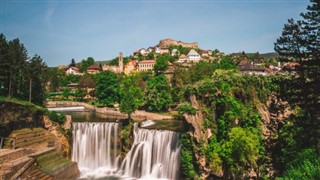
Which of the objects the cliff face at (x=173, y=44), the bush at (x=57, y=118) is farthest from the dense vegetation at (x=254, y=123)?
the cliff face at (x=173, y=44)

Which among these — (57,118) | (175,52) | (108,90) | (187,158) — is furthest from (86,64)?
(187,158)

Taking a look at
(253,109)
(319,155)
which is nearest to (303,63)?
(319,155)

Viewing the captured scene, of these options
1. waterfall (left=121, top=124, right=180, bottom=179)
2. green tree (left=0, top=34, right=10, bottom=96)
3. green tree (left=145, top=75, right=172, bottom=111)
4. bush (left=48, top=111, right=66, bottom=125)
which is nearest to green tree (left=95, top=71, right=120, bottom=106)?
green tree (left=145, top=75, right=172, bottom=111)

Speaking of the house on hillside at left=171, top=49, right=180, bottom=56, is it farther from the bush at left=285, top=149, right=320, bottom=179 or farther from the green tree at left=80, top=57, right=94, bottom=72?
the bush at left=285, top=149, right=320, bottom=179

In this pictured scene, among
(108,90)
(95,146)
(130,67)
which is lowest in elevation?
(95,146)

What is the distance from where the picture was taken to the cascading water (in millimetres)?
24875

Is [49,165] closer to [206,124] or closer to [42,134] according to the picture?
[42,134]

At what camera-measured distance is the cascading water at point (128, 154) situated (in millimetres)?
24875

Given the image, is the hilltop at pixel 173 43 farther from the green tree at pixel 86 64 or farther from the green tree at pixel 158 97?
the green tree at pixel 158 97

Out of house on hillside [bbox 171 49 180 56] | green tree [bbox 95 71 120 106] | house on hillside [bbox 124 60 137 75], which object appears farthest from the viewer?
house on hillside [bbox 171 49 180 56]

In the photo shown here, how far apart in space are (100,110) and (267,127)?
3626 cm

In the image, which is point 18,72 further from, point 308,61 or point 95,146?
point 308,61

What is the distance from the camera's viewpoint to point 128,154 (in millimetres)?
27297

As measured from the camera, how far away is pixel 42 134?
27.2 m
